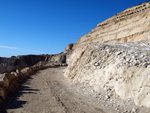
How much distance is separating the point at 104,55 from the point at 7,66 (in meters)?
53.4

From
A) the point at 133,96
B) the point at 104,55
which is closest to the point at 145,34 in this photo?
the point at 104,55

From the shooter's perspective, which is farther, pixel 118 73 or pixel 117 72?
pixel 117 72

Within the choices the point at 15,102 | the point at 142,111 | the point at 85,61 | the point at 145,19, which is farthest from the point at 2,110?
the point at 145,19

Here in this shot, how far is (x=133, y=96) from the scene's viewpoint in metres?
5.70

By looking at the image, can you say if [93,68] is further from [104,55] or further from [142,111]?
[142,111]

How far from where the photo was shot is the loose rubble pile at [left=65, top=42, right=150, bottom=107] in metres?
5.59

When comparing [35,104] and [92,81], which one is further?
[92,81]

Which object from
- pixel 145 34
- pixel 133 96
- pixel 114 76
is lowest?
pixel 133 96

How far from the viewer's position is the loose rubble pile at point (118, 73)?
5586 millimetres

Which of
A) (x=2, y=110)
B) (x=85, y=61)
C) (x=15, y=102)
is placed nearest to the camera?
(x=2, y=110)

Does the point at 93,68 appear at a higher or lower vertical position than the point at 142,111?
higher

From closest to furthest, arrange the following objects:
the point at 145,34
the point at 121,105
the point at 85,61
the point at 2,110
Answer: the point at 2,110 < the point at 121,105 < the point at 85,61 < the point at 145,34

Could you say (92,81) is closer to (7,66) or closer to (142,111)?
(142,111)

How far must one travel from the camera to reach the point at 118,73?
6.98 metres
